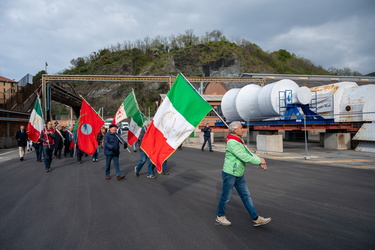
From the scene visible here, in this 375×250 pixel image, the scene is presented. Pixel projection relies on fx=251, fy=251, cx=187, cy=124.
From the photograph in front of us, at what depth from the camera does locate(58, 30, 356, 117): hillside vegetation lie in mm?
83188

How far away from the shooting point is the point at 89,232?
3963mm

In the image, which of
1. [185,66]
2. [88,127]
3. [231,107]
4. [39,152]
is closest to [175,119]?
[88,127]

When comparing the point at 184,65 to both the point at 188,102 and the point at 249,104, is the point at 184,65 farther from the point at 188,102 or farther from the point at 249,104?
the point at 188,102

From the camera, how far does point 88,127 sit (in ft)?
31.7

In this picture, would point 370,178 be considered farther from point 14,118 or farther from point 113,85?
point 113,85

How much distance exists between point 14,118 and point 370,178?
24918mm

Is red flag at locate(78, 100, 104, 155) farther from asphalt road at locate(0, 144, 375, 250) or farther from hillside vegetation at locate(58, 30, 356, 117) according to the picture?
hillside vegetation at locate(58, 30, 356, 117)

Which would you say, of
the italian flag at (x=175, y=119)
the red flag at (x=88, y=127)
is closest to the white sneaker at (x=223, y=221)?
the italian flag at (x=175, y=119)

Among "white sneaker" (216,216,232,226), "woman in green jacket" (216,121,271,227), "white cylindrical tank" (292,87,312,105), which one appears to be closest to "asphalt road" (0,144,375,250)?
"white sneaker" (216,216,232,226)

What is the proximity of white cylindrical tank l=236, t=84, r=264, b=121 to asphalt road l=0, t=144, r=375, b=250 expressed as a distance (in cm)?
784

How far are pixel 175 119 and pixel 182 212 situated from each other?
1826 mm

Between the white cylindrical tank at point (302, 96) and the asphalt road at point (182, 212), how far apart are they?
627 centimetres

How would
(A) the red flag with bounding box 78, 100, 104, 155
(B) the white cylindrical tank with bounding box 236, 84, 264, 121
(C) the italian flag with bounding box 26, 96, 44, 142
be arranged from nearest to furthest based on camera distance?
(A) the red flag with bounding box 78, 100, 104, 155 → (C) the italian flag with bounding box 26, 96, 44, 142 → (B) the white cylindrical tank with bounding box 236, 84, 264, 121

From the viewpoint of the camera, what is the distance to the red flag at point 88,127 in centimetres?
961
